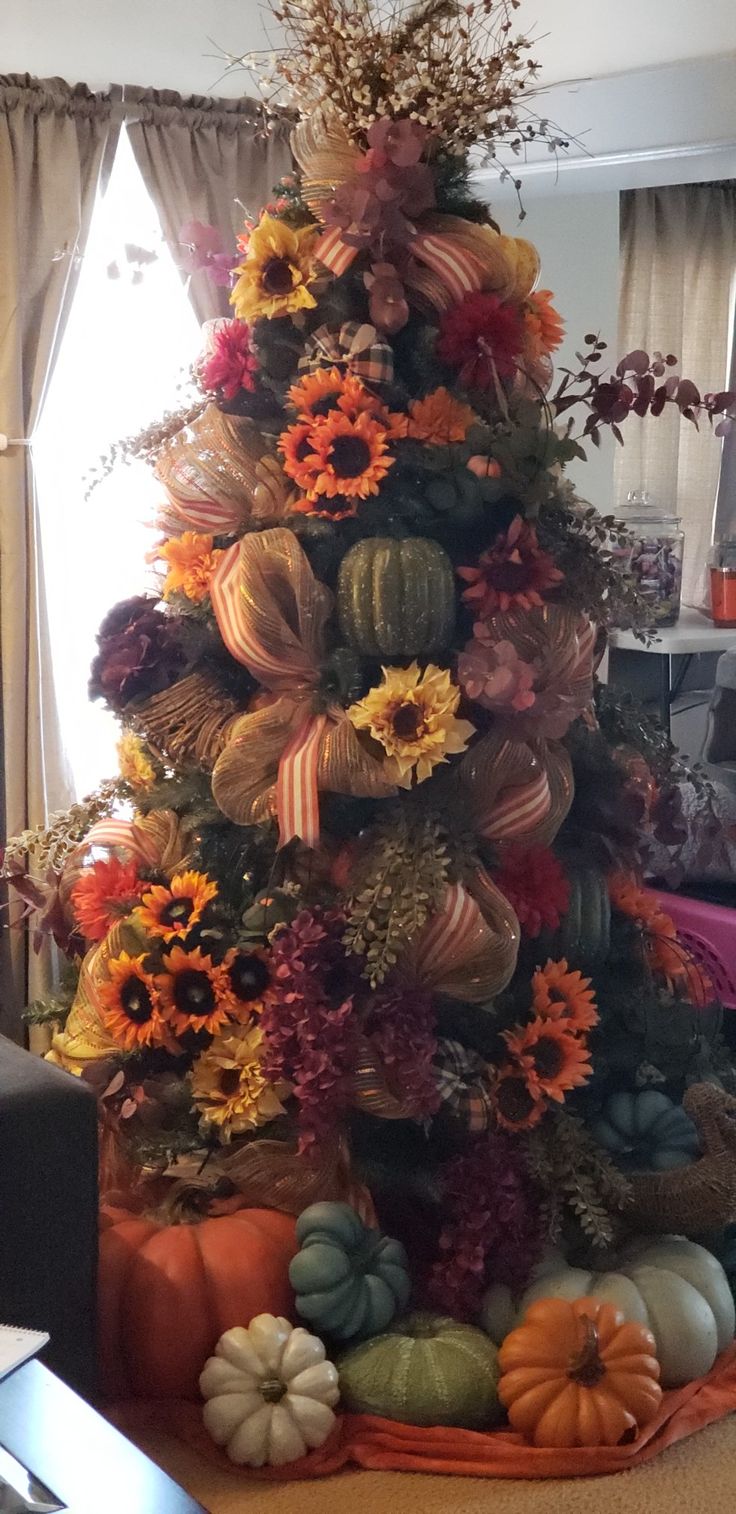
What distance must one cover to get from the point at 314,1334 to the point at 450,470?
994 mm

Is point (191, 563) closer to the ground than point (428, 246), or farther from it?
closer to the ground

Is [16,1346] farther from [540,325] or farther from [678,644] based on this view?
[678,644]

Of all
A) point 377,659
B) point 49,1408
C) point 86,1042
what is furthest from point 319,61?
point 49,1408

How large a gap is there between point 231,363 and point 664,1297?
1.22 metres

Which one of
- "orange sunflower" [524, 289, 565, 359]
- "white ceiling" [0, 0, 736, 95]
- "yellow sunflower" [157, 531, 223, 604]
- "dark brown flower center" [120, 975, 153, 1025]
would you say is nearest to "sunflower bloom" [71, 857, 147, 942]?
"dark brown flower center" [120, 975, 153, 1025]

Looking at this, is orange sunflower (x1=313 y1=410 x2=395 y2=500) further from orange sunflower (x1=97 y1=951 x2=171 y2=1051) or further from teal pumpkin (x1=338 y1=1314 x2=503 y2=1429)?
teal pumpkin (x1=338 y1=1314 x2=503 y2=1429)

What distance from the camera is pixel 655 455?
336cm

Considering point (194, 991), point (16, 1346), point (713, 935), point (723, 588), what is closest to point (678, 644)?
point (723, 588)

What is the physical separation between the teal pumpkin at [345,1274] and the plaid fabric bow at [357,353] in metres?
0.97

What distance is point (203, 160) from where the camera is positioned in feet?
9.30

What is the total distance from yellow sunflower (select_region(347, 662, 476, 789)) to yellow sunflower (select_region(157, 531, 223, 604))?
30 cm

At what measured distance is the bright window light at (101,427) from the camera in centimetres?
286

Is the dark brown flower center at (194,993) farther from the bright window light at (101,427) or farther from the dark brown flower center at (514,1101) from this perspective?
the bright window light at (101,427)

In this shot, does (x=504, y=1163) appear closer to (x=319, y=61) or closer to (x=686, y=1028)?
(x=686, y=1028)
